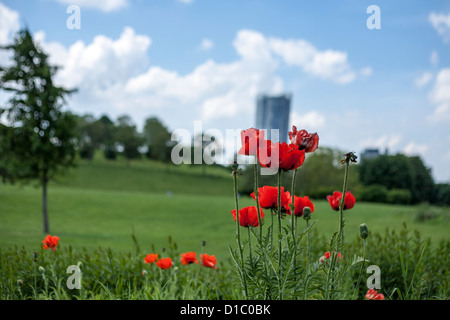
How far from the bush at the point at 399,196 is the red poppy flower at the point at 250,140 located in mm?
5003

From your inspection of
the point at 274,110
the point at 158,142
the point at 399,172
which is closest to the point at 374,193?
the point at 399,172

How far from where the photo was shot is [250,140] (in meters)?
1.34

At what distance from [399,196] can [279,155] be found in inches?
222

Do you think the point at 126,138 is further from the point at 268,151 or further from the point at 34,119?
the point at 268,151

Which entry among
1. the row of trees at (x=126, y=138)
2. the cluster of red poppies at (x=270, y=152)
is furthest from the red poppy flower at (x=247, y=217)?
the row of trees at (x=126, y=138)

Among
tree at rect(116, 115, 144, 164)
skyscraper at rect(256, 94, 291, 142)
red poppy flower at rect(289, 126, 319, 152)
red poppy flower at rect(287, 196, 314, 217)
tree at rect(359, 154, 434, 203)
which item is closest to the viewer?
red poppy flower at rect(289, 126, 319, 152)

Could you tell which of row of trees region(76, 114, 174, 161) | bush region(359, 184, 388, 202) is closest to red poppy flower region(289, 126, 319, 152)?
bush region(359, 184, 388, 202)

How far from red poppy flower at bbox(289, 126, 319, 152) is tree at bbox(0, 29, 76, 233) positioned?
937 centimetres

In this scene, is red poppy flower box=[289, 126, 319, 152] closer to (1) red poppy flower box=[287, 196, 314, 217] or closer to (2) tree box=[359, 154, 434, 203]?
(1) red poppy flower box=[287, 196, 314, 217]

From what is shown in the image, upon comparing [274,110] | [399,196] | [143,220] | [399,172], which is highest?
[274,110]

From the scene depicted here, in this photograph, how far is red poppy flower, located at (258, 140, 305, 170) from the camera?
1.36 metres

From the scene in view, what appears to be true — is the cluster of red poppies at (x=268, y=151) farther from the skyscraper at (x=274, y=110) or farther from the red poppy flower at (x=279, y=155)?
the skyscraper at (x=274, y=110)

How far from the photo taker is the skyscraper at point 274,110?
4.85 metres
